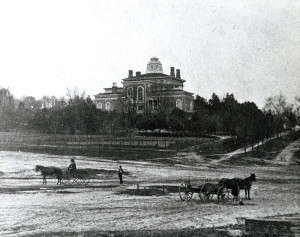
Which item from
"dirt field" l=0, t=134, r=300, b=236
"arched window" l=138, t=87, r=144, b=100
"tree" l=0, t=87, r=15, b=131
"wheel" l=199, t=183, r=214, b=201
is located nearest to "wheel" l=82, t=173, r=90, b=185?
"dirt field" l=0, t=134, r=300, b=236

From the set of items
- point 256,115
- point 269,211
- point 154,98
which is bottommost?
point 269,211

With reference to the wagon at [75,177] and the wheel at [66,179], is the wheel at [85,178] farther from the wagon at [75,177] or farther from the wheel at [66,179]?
the wheel at [66,179]

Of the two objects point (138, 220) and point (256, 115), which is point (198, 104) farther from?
point (138, 220)

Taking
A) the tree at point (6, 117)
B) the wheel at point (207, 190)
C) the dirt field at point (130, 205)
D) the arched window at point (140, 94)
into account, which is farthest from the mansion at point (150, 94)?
the wheel at point (207, 190)

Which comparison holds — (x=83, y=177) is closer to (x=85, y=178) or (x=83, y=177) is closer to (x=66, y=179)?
(x=85, y=178)

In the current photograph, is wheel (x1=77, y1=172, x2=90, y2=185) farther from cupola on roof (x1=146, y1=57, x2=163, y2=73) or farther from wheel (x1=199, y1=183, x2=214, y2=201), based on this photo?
cupola on roof (x1=146, y1=57, x2=163, y2=73)

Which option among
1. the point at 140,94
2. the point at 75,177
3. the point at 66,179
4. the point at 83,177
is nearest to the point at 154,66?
the point at 140,94

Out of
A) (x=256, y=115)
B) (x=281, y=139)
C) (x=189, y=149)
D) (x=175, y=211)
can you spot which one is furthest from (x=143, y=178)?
(x=281, y=139)
